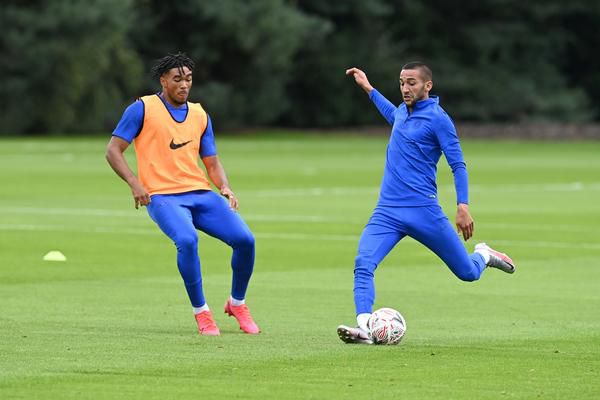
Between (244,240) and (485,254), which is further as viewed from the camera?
(485,254)

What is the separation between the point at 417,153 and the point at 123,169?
7.49 ft

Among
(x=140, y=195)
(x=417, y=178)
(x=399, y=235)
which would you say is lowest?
(x=399, y=235)

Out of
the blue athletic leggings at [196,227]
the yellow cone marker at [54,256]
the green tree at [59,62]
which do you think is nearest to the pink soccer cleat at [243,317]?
the blue athletic leggings at [196,227]

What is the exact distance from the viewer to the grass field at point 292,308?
10.0 meters

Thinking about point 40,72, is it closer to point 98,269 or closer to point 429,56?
point 429,56

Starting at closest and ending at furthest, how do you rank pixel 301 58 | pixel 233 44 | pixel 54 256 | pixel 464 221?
pixel 464 221 → pixel 54 256 → pixel 233 44 → pixel 301 58

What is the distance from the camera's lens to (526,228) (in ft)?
85.0

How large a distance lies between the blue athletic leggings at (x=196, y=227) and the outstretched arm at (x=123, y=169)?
0.52 ft

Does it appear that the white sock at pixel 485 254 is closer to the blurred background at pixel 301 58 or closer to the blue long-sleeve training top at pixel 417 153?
the blue long-sleeve training top at pixel 417 153

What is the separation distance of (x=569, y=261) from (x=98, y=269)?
19.2 feet

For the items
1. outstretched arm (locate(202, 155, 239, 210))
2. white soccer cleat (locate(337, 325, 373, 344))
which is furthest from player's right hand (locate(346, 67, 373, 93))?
white soccer cleat (locate(337, 325, 373, 344))

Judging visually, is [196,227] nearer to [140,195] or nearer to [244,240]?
[244,240]

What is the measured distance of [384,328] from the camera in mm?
11812

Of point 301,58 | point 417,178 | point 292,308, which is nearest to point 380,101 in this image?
point 417,178
